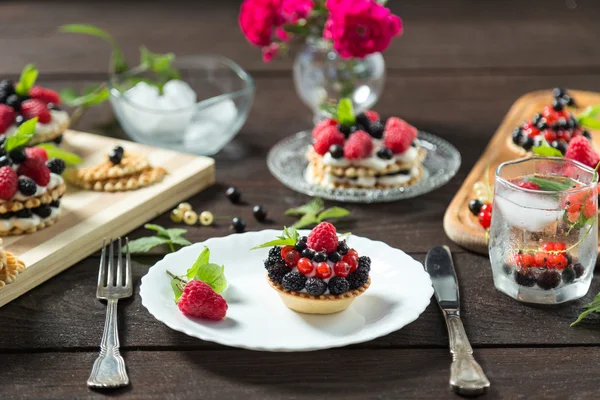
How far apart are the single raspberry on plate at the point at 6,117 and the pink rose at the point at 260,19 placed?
2.34 feet

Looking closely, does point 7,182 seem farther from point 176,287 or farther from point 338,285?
point 338,285

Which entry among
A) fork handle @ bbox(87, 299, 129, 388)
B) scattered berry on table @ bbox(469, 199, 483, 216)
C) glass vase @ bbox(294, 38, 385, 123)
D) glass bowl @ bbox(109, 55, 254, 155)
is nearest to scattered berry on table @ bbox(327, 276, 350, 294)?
fork handle @ bbox(87, 299, 129, 388)

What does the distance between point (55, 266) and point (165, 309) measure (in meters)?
0.42

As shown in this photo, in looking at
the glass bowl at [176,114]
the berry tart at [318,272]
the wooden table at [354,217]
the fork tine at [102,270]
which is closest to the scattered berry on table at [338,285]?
the berry tart at [318,272]

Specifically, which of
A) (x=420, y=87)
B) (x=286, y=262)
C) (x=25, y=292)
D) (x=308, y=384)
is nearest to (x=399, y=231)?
(x=286, y=262)

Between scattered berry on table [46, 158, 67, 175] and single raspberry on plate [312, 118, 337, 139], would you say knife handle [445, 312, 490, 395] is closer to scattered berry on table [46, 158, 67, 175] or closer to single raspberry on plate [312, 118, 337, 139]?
single raspberry on plate [312, 118, 337, 139]

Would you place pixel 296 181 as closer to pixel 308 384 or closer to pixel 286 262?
pixel 286 262

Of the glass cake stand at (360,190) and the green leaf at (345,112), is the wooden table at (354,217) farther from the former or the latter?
the green leaf at (345,112)

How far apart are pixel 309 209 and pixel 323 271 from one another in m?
0.55

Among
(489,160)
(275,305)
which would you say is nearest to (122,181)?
(275,305)

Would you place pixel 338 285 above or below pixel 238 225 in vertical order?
above

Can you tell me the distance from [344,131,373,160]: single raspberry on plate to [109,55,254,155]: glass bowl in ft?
1.38

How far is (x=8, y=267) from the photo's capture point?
1797mm

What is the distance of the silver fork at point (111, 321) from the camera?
149cm
